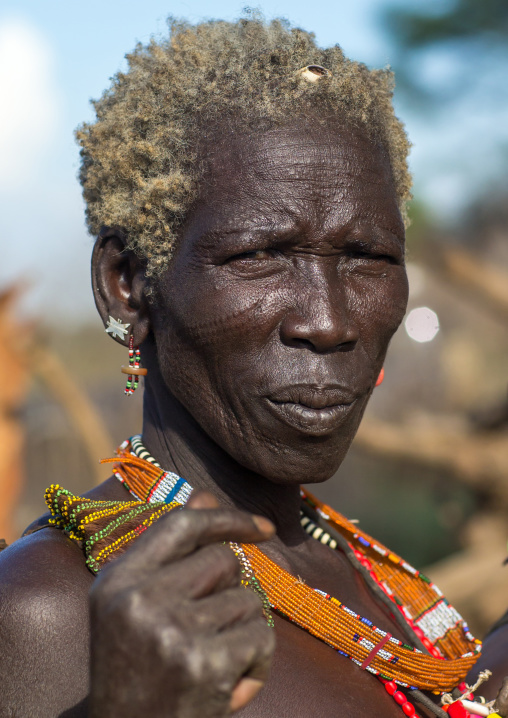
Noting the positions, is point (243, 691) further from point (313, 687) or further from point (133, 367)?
point (133, 367)

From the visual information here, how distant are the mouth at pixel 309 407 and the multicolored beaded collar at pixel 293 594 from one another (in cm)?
32

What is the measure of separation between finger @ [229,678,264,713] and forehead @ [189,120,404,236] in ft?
3.38

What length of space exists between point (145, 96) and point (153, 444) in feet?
3.04

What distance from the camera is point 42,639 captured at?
1502mm

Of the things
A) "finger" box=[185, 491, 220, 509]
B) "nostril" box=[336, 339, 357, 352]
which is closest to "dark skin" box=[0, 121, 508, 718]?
"nostril" box=[336, 339, 357, 352]

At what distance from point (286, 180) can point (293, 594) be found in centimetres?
99

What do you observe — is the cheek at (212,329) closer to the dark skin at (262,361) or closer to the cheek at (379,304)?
the dark skin at (262,361)

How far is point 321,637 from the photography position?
180cm

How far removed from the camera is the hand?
3.59 ft

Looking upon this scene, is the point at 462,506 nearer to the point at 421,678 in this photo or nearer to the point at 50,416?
the point at 50,416

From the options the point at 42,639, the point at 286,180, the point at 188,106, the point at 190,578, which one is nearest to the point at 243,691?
the point at 190,578

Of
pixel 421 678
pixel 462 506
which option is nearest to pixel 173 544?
pixel 421 678

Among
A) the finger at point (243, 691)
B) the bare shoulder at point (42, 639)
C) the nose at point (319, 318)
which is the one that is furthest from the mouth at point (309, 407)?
the finger at point (243, 691)

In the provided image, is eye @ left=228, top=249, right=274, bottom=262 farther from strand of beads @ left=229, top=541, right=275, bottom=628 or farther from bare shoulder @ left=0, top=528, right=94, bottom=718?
bare shoulder @ left=0, top=528, right=94, bottom=718
